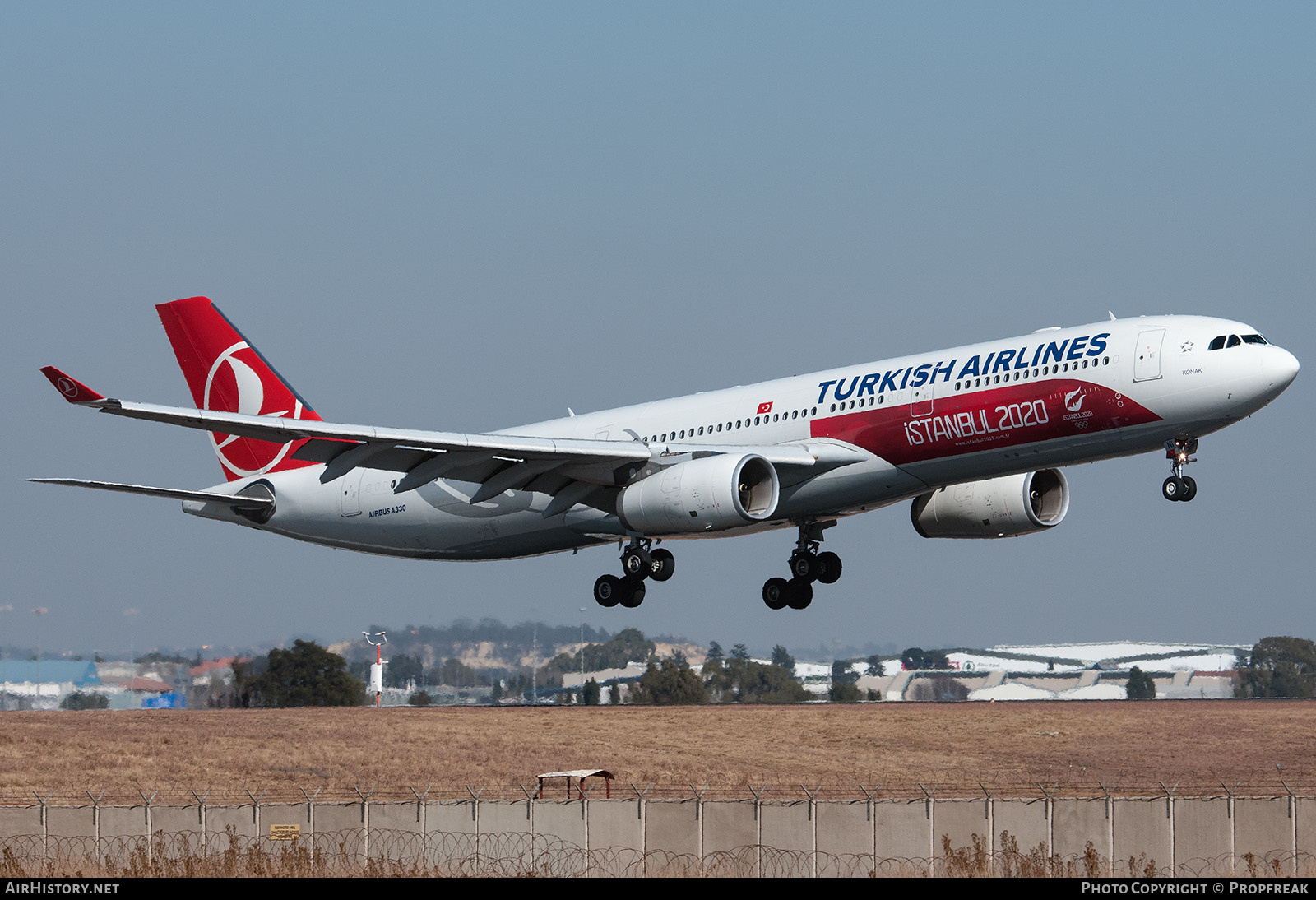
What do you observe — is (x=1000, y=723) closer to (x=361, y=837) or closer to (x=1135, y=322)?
(x=1135, y=322)

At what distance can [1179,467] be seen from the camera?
37.2 meters

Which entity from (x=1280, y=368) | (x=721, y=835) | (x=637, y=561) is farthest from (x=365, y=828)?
(x=1280, y=368)

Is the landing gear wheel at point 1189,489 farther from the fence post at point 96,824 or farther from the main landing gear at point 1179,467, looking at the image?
the fence post at point 96,824

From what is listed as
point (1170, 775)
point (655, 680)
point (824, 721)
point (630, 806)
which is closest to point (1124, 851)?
point (630, 806)

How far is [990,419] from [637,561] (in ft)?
37.8

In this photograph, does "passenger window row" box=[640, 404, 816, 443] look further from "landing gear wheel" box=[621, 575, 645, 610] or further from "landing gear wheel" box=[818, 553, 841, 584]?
"landing gear wheel" box=[818, 553, 841, 584]

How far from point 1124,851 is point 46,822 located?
1922 centimetres

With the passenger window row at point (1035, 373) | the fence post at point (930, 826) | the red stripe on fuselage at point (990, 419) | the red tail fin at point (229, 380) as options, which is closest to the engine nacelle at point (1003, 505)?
the red stripe on fuselage at point (990, 419)

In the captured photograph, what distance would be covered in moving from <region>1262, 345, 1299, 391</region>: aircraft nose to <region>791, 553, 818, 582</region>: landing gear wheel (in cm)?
1453

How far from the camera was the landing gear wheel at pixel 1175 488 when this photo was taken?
3738 centimetres

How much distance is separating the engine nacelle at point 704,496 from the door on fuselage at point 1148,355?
8.99 meters

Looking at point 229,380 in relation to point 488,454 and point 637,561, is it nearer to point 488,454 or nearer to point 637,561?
point 488,454

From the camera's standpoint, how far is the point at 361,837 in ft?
96.0

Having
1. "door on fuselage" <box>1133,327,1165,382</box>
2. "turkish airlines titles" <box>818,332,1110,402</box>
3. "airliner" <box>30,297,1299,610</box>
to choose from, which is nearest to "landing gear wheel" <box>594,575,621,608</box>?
"airliner" <box>30,297,1299,610</box>
